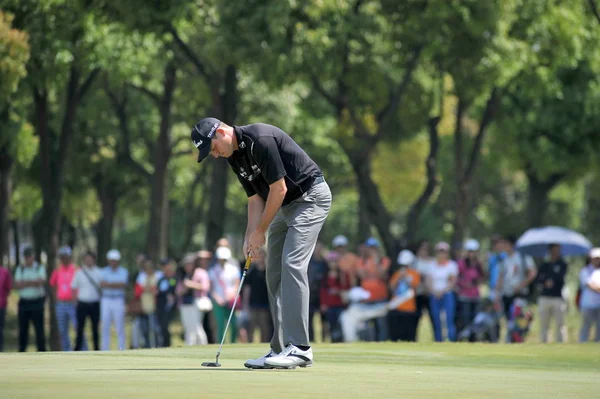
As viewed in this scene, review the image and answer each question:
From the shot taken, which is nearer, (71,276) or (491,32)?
(71,276)

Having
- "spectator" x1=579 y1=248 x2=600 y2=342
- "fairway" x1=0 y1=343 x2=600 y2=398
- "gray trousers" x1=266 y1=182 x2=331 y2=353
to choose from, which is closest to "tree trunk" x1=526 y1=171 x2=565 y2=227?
"spectator" x1=579 y1=248 x2=600 y2=342

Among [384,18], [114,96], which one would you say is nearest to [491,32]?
[384,18]

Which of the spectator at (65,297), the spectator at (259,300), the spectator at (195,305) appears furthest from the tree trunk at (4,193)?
the spectator at (259,300)

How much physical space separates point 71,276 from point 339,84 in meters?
7.72

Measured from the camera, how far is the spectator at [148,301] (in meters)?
24.4

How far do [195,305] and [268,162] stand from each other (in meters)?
13.9

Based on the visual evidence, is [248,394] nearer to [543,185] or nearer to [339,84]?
[339,84]

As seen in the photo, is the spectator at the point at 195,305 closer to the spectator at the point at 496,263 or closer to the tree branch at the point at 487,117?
the spectator at the point at 496,263

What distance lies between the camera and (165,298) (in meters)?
24.1

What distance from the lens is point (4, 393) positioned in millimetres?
7145

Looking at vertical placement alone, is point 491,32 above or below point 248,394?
above

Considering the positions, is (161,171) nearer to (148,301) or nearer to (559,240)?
(148,301)

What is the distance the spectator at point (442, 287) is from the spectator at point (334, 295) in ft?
4.97

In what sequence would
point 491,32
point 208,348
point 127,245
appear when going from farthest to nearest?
point 127,245 → point 491,32 → point 208,348
